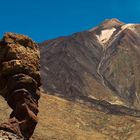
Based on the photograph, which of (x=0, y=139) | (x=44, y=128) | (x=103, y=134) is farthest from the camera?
(x=103, y=134)

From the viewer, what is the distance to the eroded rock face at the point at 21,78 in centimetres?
3044

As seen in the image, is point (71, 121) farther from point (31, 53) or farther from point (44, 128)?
point (31, 53)

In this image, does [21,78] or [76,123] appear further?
[76,123]

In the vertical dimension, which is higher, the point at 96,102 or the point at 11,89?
the point at 96,102

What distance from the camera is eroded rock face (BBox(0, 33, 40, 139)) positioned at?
1198 inches

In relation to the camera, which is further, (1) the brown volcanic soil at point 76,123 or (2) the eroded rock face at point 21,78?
(1) the brown volcanic soil at point 76,123

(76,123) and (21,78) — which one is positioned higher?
(76,123)

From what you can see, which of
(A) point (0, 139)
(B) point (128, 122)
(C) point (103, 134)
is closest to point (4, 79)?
(A) point (0, 139)

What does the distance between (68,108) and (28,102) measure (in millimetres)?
96704

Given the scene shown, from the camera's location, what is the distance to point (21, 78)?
30.9m

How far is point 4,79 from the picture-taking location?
1252 inches

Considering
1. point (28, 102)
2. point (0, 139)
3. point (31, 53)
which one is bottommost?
point (0, 139)

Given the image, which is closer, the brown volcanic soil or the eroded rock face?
the eroded rock face

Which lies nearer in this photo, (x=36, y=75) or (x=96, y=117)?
(x=36, y=75)
